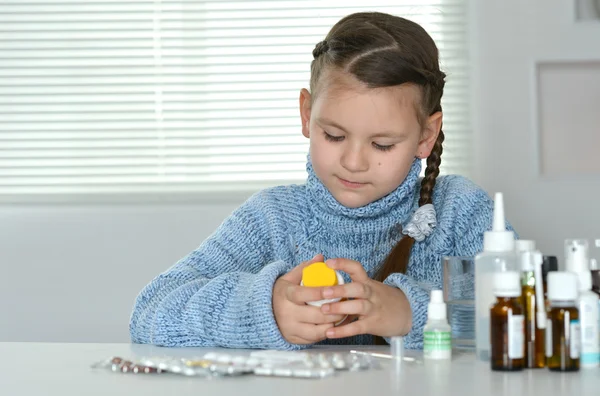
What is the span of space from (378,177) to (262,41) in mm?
1067

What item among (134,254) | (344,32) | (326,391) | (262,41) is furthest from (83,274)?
(326,391)

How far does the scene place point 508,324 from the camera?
35.1 inches

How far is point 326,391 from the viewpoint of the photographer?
0.81m

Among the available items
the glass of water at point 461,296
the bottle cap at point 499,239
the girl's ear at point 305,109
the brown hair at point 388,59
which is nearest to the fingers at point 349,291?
the glass of water at point 461,296

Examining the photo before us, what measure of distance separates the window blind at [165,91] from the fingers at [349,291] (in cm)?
126

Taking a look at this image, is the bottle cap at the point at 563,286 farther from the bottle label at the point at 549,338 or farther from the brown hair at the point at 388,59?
the brown hair at the point at 388,59

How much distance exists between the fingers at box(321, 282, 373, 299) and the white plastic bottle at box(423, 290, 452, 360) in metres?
0.15

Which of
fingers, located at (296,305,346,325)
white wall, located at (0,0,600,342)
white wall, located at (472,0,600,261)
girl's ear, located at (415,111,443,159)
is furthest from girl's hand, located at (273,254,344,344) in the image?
white wall, located at (472,0,600,261)

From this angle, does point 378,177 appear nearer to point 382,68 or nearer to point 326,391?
point 382,68

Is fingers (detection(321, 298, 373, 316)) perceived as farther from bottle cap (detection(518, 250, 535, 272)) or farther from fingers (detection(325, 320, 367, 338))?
bottle cap (detection(518, 250, 535, 272))

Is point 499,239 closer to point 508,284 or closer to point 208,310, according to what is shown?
point 508,284

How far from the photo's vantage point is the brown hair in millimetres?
1405

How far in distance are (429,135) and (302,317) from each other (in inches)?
20.4

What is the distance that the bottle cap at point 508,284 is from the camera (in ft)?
2.89
